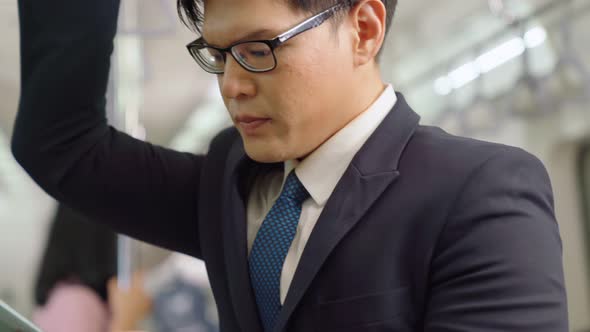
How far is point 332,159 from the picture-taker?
87cm

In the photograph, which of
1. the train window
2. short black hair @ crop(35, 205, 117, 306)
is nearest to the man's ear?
short black hair @ crop(35, 205, 117, 306)

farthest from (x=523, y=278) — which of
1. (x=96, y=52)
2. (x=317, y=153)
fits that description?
(x=96, y=52)

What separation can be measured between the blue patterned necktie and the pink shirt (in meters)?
1.15

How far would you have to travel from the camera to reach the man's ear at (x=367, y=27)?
0.87m

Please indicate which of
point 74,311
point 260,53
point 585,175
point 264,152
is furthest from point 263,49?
point 585,175

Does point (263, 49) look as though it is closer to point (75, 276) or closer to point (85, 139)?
point (85, 139)

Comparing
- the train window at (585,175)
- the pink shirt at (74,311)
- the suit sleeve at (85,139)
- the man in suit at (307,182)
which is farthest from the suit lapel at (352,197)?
the train window at (585,175)

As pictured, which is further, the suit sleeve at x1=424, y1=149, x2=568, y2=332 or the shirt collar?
the shirt collar

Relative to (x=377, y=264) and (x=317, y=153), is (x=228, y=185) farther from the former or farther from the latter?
(x=377, y=264)

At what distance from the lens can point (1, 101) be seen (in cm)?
218

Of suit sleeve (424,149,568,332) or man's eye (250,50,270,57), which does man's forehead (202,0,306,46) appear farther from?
suit sleeve (424,149,568,332)

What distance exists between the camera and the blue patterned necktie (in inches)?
33.2

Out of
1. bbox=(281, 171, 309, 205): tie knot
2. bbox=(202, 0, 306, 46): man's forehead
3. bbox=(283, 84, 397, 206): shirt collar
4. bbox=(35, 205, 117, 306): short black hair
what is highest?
bbox=(202, 0, 306, 46): man's forehead

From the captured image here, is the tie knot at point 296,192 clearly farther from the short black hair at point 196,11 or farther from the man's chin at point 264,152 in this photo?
the short black hair at point 196,11
